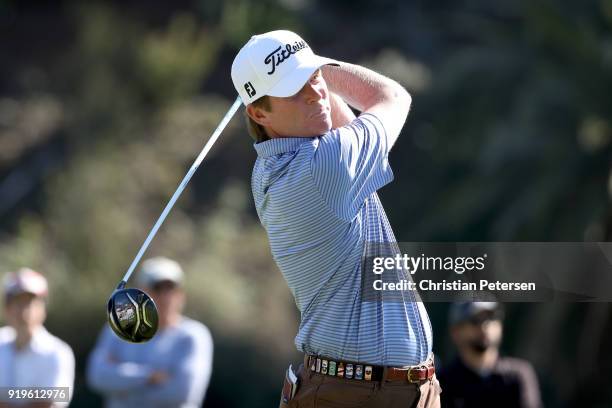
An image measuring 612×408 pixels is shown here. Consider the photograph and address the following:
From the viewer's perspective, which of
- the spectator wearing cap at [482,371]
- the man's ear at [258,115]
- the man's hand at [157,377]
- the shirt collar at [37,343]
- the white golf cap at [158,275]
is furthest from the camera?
the white golf cap at [158,275]

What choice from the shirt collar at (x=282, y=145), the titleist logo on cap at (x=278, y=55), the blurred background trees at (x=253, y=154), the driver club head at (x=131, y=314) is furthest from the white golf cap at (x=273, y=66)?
the blurred background trees at (x=253, y=154)

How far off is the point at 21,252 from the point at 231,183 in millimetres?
3175

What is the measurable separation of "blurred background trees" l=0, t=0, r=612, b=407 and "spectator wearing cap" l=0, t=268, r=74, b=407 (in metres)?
3.18

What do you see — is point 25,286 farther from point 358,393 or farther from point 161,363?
point 358,393

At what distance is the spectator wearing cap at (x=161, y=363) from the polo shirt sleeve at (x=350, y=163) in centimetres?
313

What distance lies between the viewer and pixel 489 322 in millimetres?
6266

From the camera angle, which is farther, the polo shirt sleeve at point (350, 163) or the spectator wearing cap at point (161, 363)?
the spectator wearing cap at point (161, 363)

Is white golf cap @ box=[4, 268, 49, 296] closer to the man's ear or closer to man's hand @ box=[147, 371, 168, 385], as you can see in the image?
man's hand @ box=[147, 371, 168, 385]

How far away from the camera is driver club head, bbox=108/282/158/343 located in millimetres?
3668

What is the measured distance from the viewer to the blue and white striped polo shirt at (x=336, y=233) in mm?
3486

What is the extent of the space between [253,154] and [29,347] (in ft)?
30.3

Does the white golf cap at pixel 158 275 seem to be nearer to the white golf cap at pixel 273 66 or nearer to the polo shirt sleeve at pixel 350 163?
the white golf cap at pixel 273 66

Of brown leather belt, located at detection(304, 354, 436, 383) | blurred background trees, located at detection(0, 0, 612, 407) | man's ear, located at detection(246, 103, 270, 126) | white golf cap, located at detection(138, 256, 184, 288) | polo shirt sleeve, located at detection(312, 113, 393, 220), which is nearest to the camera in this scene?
polo shirt sleeve, located at detection(312, 113, 393, 220)

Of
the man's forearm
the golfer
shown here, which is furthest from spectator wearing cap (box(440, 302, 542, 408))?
the man's forearm
